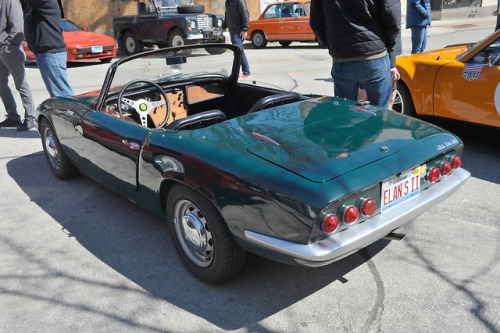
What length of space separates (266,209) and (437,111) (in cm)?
341

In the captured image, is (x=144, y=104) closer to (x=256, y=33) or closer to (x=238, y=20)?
(x=238, y=20)

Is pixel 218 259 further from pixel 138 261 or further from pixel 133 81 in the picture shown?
pixel 133 81

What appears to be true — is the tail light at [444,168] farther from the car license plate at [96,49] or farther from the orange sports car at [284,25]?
the orange sports car at [284,25]

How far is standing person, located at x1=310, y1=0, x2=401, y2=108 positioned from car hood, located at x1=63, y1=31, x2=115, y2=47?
10.3 meters

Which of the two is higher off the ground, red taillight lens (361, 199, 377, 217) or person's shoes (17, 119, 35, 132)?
red taillight lens (361, 199, 377, 217)

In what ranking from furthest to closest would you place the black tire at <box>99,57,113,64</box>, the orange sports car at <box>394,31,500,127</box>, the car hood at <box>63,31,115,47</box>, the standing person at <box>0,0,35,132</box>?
the black tire at <box>99,57,113,64</box>, the car hood at <box>63,31,115,47</box>, the standing person at <box>0,0,35,132</box>, the orange sports car at <box>394,31,500,127</box>

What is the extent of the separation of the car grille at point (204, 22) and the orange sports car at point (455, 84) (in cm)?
1003

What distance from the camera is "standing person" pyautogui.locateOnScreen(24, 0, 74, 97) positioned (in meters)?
6.05

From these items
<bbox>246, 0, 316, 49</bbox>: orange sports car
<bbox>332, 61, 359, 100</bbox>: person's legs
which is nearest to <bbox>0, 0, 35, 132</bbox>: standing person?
<bbox>332, 61, 359, 100</bbox>: person's legs

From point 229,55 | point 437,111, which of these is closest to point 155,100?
point 229,55

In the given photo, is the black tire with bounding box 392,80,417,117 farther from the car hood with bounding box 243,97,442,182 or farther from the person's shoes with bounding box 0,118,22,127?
the person's shoes with bounding box 0,118,22,127

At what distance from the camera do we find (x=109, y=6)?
21.3m

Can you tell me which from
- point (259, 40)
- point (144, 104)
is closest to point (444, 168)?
point (144, 104)

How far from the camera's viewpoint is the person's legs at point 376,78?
4.00 metres
